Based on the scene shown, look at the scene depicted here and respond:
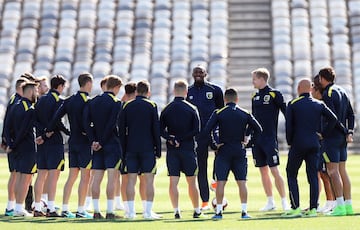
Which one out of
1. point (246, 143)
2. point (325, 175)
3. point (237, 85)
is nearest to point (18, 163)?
point (246, 143)

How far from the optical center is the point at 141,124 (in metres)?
14.5

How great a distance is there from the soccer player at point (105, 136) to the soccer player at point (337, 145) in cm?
291

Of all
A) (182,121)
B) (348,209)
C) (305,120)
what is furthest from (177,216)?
(348,209)

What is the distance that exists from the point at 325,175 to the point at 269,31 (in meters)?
20.1

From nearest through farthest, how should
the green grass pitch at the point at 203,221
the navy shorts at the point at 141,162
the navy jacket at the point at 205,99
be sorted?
the green grass pitch at the point at 203,221
the navy shorts at the point at 141,162
the navy jacket at the point at 205,99

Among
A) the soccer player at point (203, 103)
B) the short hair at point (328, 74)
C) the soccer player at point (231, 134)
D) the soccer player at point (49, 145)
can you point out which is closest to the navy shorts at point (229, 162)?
the soccer player at point (231, 134)

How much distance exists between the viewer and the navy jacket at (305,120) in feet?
47.6

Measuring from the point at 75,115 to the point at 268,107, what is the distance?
2.95 metres

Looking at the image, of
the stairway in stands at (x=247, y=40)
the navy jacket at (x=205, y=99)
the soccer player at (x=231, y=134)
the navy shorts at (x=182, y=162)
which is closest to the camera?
the soccer player at (x=231, y=134)

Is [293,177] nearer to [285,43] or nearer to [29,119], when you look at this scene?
[29,119]

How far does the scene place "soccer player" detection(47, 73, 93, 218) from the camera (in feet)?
49.2

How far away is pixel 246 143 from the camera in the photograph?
1481 cm

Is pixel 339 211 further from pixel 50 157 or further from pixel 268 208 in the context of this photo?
pixel 50 157

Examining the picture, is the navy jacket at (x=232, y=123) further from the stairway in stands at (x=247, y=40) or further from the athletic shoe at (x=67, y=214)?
the stairway in stands at (x=247, y=40)
